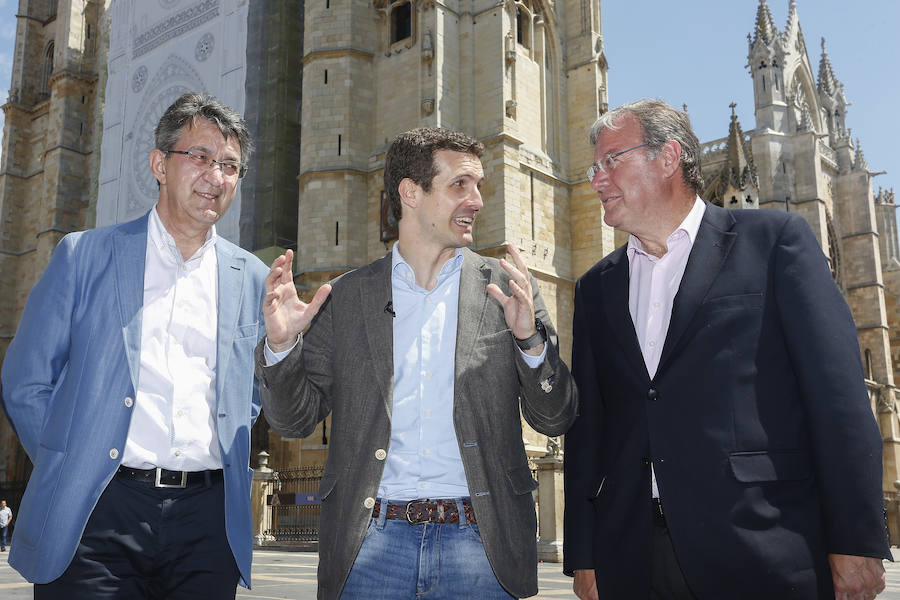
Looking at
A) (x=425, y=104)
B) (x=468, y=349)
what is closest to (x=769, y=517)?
(x=468, y=349)

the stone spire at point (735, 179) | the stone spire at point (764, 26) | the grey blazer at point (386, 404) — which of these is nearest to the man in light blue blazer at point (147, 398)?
the grey blazer at point (386, 404)

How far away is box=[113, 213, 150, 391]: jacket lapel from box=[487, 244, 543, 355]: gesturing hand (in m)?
1.05

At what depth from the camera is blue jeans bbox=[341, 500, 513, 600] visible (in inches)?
83.8

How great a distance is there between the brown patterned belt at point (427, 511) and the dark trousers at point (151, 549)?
507mm

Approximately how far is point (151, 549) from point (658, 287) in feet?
5.50

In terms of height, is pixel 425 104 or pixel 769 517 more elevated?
pixel 425 104

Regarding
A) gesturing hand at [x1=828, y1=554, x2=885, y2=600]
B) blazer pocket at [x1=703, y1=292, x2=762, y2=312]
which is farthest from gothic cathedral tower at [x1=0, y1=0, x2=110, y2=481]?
gesturing hand at [x1=828, y1=554, x2=885, y2=600]

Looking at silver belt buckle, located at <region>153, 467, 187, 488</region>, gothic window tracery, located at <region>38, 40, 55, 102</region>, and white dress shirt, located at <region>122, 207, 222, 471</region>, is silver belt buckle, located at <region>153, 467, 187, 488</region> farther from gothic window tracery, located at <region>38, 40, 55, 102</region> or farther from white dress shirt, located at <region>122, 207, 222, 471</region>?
gothic window tracery, located at <region>38, 40, 55, 102</region>

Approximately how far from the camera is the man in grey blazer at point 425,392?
2.15 meters

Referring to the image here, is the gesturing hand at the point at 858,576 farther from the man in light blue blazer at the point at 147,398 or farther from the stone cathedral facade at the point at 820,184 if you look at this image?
the stone cathedral facade at the point at 820,184

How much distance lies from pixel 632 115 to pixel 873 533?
144 centimetres

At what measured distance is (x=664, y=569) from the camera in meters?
2.32

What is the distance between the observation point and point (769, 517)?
7.04ft

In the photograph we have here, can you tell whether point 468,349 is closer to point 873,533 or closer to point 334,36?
point 873,533
